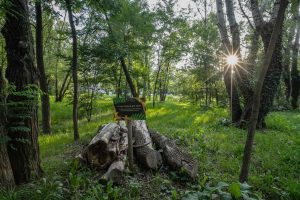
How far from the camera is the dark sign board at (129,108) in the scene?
490 cm

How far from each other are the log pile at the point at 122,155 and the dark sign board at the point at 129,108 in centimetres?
55

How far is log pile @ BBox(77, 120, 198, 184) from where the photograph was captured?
4622mm

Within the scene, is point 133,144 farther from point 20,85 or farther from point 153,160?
point 20,85

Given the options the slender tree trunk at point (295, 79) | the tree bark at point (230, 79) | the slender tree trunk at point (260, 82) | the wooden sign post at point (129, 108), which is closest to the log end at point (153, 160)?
the wooden sign post at point (129, 108)

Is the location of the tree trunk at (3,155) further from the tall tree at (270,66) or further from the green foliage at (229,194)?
the tall tree at (270,66)

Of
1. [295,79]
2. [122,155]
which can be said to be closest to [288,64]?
[295,79]

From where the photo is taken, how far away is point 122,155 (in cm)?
496

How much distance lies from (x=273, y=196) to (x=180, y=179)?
1.56 metres

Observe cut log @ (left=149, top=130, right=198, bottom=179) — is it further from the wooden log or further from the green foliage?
the green foliage

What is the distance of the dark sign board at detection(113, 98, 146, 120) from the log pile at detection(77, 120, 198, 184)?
55 cm

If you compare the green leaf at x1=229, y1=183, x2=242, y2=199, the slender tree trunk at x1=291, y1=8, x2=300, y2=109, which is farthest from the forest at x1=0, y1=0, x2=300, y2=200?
the slender tree trunk at x1=291, y1=8, x2=300, y2=109

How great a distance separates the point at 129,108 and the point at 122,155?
90cm

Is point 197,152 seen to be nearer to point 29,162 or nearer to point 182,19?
point 29,162

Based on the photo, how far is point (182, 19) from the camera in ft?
A: 62.4
